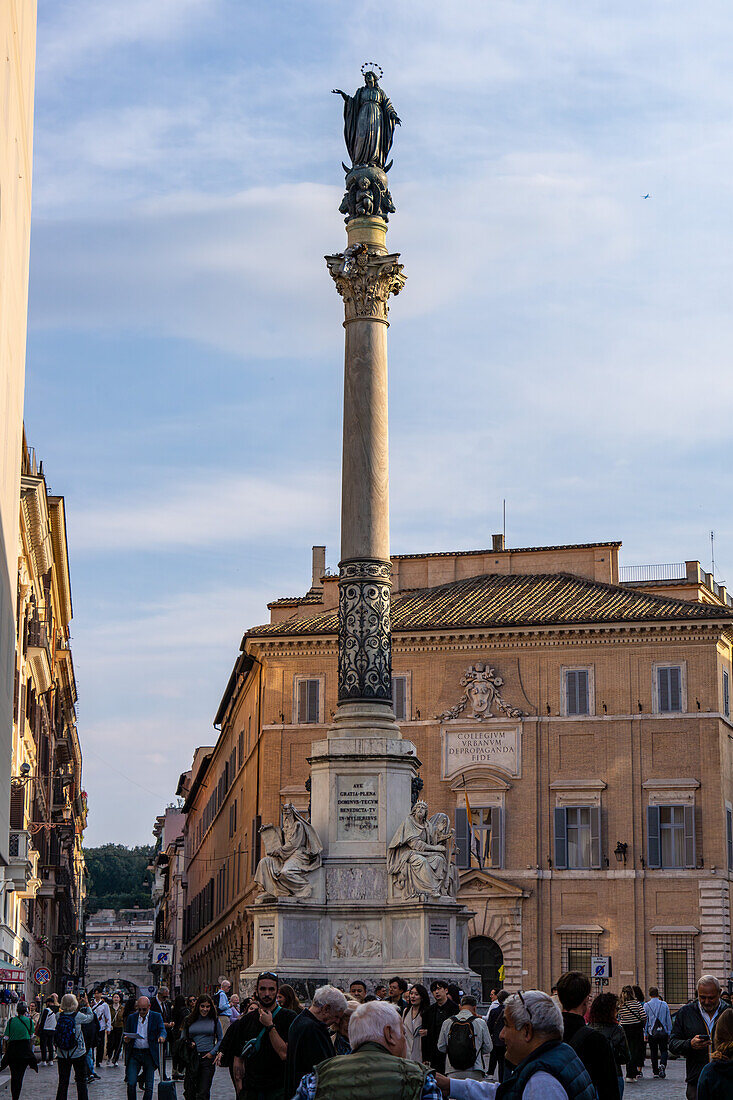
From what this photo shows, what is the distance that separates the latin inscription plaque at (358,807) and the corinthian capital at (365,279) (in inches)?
311

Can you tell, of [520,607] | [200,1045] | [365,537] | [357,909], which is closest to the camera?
[200,1045]

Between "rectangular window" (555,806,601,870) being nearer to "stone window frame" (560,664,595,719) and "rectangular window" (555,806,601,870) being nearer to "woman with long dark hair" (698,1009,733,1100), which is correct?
"stone window frame" (560,664,595,719)

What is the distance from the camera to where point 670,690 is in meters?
53.5

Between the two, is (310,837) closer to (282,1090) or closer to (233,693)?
(282,1090)

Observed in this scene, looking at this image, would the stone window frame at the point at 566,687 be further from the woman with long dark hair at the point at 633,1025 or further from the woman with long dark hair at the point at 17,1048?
the woman with long dark hair at the point at 17,1048

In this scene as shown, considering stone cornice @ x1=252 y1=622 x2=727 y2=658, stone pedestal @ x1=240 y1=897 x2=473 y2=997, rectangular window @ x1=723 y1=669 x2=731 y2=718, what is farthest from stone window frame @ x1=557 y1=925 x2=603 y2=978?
stone pedestal @ x1=240 y1=897 x2=473 y2=997

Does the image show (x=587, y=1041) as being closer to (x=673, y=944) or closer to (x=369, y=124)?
(x=369, y=124)

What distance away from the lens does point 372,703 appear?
2864 cm

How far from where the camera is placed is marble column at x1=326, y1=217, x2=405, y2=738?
28.8 metres

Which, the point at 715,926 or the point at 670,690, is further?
the point at 670,690

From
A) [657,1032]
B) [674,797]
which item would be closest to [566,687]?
[674,797]

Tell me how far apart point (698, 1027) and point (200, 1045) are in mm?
6140

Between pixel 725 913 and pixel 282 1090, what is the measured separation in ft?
137

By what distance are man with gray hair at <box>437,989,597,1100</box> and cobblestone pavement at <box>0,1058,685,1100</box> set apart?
55.6 ft
